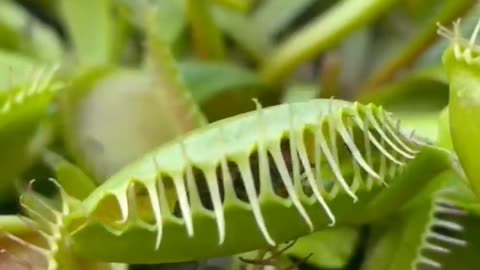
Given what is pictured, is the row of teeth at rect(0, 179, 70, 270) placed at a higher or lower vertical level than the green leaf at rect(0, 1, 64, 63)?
lower

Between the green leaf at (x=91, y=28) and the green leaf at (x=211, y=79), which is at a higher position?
the green leaf at (x=91, y=28)

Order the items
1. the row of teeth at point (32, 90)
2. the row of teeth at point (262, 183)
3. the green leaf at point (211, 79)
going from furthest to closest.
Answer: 1. the green leaf at point (211, 79)
2. the row of teeth at point (32, 90)
3. the row of teeth at point (262, 183)

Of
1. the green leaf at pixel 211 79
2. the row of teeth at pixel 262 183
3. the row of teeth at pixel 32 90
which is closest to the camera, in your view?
the row of teeth at pixel 262 183

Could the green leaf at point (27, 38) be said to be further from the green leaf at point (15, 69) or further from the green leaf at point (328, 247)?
the green leaf at point (328, 247)

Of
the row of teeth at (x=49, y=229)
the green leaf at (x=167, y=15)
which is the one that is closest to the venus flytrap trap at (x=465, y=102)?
the row of teeth at (x=49, y=229)

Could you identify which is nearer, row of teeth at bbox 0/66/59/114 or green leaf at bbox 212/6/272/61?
row of teeth at bbox 0/66/59/114

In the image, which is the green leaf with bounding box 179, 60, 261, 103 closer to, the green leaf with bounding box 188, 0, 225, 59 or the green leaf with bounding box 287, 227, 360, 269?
the green leaf with bounding box 188, 0, 225, 59

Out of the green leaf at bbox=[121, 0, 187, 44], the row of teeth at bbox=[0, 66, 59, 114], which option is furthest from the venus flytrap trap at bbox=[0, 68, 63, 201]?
the green leaf at bbox=[121, 0, 187, 44]

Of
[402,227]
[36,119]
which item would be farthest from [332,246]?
[36,119]
